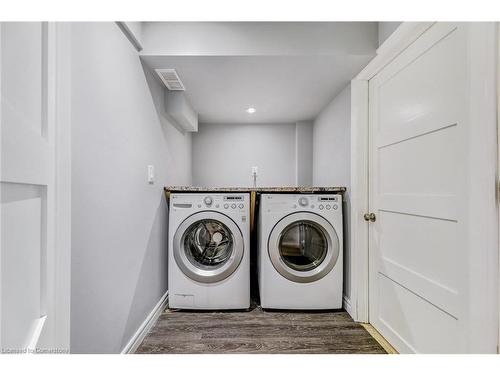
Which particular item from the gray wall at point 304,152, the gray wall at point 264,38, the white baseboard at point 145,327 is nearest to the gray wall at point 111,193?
the white baseboard at point 145,327

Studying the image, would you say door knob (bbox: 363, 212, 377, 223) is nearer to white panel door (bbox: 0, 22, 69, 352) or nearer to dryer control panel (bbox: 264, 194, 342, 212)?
dryer control panel (bbox: 264, 194, 342, 212)

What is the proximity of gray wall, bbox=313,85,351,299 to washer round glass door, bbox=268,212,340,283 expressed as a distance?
161 millimetres

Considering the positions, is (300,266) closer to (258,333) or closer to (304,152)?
(258,333)

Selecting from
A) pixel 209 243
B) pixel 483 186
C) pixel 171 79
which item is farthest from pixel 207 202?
pixel 483 186

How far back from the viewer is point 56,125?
2.25 feet

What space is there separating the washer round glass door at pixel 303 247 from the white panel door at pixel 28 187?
5.09 feet

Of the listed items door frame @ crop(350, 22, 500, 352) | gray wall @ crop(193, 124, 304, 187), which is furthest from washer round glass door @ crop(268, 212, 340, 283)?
gray wall @ crop(193, 124, 304, 187)

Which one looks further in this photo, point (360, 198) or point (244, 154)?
point (244, 154)

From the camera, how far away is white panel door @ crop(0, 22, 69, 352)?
513 millimetres

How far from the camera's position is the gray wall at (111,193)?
3.40 ft

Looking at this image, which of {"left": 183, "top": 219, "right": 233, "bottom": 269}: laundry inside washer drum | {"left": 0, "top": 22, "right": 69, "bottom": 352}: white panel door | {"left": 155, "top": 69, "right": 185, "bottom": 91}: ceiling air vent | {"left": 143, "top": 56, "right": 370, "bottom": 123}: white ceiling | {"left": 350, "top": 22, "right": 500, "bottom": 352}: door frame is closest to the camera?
{"left": 0, "top": 22, "right": 69, "bottom": 352}: white panel door

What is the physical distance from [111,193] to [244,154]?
98.1 inches

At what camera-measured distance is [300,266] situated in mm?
2098
